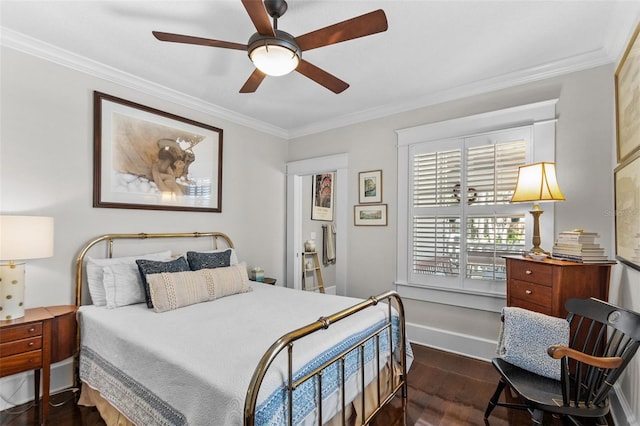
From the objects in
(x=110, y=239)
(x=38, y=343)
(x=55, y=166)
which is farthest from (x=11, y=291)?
(x=55, y=166)

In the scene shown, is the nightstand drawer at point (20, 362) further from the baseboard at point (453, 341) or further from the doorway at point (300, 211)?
the baseboard at point (453, 341)

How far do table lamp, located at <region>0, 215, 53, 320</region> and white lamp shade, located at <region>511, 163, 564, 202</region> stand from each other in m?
3.42

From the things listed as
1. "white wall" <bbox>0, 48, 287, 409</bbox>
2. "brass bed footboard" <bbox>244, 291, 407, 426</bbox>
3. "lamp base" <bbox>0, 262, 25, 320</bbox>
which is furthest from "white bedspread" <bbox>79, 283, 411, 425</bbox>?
"white wall" <bbox>0, 48, 287, 409</bbox>

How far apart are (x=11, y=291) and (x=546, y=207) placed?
405cm

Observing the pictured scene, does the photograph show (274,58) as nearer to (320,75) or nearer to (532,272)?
(320,75)

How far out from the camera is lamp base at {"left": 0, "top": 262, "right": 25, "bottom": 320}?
2.01 meters

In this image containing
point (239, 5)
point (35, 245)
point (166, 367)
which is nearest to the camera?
point (166, 367)

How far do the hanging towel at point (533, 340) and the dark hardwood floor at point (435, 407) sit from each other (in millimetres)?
486

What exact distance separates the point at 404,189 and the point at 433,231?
21.9 inches

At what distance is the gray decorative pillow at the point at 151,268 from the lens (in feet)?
7.89

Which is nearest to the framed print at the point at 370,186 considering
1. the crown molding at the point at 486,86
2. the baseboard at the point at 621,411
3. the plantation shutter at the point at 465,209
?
the plantation shutter at the point at 465,209

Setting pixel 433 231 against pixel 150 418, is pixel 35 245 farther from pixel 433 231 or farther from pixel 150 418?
pixel 433 231

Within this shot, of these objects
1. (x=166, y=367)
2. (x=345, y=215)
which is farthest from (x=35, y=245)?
(x=345, y=215)

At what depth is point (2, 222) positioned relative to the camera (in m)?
1.96
